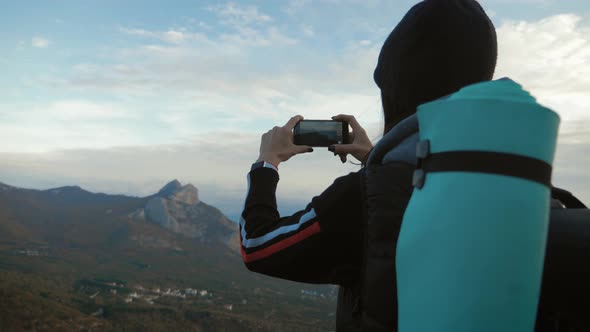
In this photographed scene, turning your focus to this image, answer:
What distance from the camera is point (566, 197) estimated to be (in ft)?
9.61

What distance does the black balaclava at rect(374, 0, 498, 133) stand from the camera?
307 cm

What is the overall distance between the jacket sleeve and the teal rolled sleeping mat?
72cm

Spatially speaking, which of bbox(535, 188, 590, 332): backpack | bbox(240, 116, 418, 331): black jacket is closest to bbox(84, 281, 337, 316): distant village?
bbox(240, 116, 418, 331): black jacket

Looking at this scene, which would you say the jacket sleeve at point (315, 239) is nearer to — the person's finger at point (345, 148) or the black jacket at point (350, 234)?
the black jacket at point (350, 234)

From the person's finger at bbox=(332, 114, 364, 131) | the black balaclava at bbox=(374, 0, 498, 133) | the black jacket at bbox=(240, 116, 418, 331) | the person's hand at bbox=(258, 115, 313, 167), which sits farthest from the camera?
the person's finger at bbox=(332, 114, 364, 131)

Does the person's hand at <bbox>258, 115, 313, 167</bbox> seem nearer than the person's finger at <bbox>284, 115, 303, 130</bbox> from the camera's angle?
Yes

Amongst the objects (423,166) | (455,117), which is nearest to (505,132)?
(455,117)

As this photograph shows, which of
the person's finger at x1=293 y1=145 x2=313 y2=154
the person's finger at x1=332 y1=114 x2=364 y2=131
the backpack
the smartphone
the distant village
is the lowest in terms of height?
the distant village

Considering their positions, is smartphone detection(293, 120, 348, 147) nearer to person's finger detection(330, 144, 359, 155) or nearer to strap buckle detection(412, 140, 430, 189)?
person's finger detection(330, 144, 359, 155)

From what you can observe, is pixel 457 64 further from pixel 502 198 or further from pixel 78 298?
pixel 78 298

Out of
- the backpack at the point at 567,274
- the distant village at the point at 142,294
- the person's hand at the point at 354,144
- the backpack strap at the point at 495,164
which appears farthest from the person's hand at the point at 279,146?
the distant village at the point at 142,294

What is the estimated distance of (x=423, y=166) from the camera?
2340 mm

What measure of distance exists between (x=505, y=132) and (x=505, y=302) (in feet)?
2.49

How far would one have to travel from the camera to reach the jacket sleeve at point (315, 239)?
2908 mm
